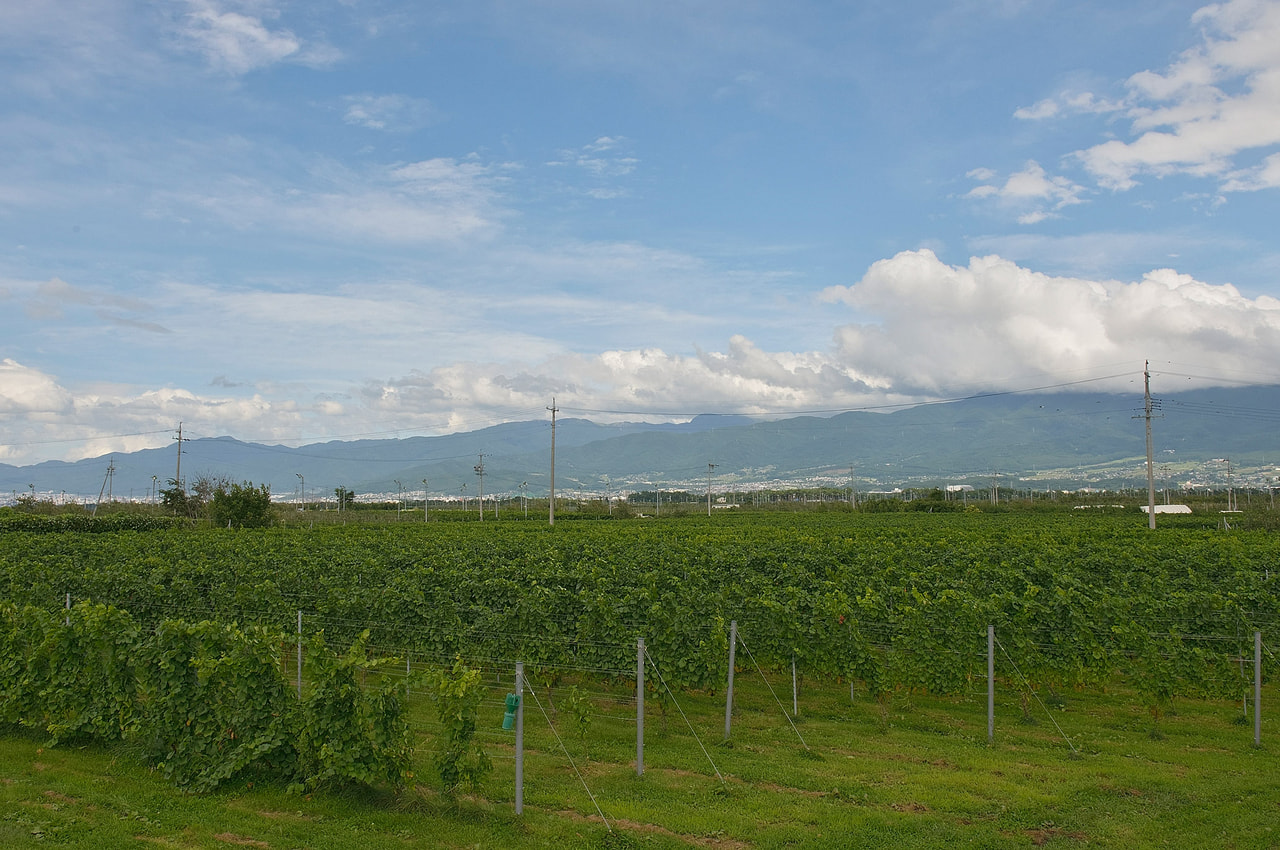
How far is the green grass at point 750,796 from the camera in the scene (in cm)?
841

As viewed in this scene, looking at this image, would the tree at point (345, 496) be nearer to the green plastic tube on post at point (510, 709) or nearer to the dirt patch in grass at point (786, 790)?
the green plastic tube on post at point (510, 709)

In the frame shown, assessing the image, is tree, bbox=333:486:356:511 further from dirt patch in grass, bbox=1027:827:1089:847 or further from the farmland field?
dirt patch in grass, bbox=1027:827:1089:847

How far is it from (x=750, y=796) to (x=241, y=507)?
60.0 m

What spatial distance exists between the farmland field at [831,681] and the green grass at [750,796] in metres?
0.05

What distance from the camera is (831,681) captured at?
55.2 ft

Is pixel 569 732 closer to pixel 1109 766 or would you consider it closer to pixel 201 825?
pixel 201 825

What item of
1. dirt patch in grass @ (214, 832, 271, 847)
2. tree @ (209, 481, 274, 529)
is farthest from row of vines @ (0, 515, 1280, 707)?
tree @ (209, 481, 274, 529)

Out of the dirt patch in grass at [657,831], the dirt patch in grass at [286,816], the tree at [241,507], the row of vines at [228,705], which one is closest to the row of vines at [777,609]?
the row of vines at [228,705]

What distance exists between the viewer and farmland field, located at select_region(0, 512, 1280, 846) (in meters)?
9.30

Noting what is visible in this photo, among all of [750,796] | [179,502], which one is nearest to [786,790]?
[750,796]

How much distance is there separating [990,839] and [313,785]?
25.2 feet

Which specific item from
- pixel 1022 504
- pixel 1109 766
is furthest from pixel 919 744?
pixel 1022 504

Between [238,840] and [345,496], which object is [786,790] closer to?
[238,840]

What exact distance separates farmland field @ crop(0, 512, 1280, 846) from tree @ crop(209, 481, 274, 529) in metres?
39.7
